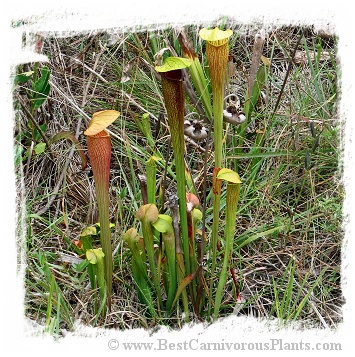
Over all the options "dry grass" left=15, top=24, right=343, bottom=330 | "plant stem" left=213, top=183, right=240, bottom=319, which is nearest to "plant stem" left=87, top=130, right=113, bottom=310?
"dry grass" left=15, top=24, right=343, bottom=330

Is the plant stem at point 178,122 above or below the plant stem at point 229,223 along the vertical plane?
above

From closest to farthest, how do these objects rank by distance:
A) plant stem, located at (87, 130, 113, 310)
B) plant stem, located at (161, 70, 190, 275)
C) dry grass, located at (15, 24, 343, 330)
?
plant stem, located at (161, 70, 190, 275)
plant stem, located at (87, 130, 113, 310)
dry grass, located at (15, 24, 343, 330)

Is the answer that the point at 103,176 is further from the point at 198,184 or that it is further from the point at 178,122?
the point at 198,184

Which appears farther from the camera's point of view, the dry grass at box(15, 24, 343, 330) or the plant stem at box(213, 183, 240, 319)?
the dry grass at box(15, 24, 343, 330)

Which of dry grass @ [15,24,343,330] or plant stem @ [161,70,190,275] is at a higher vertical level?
plant stem @ [161,70,190,275]

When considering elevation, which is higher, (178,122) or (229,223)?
(178,122)

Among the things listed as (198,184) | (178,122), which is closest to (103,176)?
(178,122)

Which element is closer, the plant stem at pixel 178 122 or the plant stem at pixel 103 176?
the plant stem at pixel 178 122

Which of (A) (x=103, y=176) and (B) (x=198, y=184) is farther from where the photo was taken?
(B) (x=198, y=184)

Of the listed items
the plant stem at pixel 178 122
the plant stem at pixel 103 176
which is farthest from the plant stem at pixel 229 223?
the plant stem at pixel 103 176

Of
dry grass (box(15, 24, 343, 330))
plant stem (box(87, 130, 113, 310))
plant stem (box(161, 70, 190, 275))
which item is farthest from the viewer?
dry grass (box(15, 24, 343, 330))

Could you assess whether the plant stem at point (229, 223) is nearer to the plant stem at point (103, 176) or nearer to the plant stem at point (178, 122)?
the plant stem at point (178, 122)

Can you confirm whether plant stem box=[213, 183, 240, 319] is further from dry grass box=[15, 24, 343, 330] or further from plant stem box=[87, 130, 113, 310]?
plant stem box=[87, 130, 113, 310]

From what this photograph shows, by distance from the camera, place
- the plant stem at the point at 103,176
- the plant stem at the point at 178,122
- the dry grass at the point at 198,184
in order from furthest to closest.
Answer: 1. the dry grass at the point at 198,184
2. the plant stem at the point at 103,176
3. the plant stem at the point at 178,122
